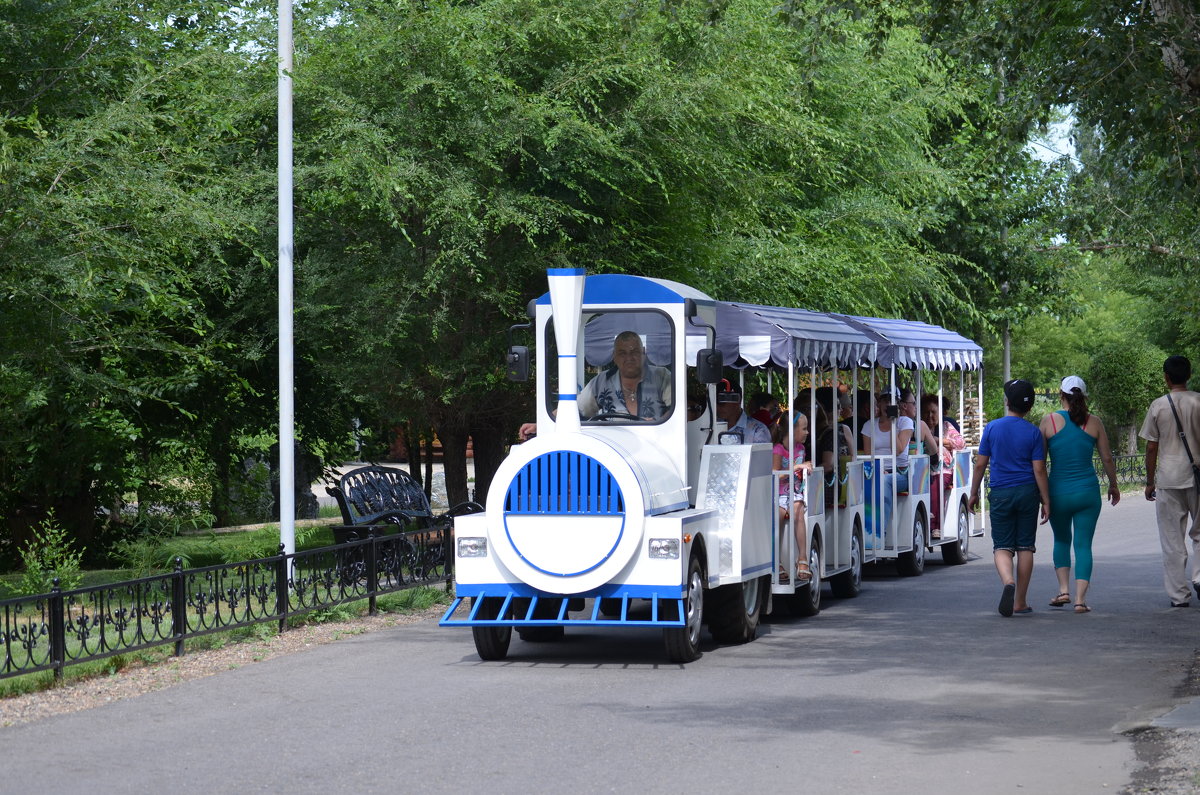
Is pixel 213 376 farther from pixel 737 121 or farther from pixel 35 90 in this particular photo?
pixel 737 121

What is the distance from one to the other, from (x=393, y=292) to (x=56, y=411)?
504 centimetres

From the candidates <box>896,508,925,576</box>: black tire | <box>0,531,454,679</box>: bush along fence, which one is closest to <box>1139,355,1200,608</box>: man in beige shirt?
<box>896,508,925,576</box>: black tire

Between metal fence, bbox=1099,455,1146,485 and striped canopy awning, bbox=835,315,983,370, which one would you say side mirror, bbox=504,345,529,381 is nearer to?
striped canopy awning, bbox=835,315,983,370

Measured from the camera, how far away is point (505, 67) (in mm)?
18188

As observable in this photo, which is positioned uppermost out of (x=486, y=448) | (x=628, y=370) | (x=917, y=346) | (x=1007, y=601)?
(x=917, y=346)

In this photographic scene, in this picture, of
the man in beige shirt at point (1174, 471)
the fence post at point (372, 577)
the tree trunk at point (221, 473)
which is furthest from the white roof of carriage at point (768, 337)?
the tree trunk at point (221, 473)

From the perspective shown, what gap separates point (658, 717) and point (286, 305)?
7389 millimetres

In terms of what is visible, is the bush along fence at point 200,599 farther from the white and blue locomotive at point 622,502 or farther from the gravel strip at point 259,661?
the white and blue locomotive at point 622,502

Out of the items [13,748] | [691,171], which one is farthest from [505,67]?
[13,748]

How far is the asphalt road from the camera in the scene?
24.9 ft

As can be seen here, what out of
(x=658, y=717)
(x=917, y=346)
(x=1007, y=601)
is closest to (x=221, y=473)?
(x=917, y=346)

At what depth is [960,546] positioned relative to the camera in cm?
1997

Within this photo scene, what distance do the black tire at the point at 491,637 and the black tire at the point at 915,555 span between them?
24.5ft

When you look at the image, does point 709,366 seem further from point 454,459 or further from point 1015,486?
point 454,459
